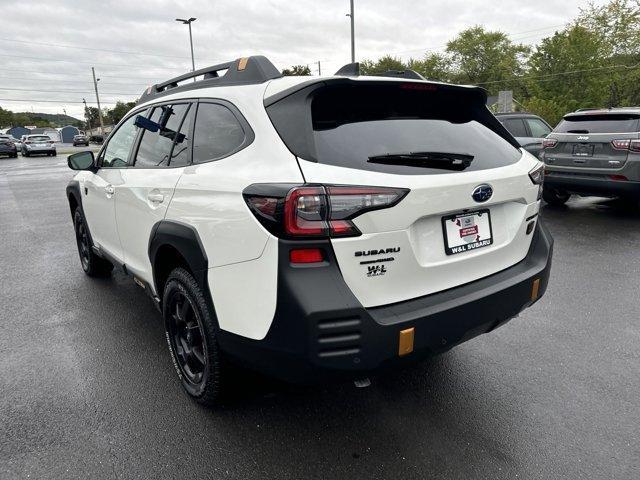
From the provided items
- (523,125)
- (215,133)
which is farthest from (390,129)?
(523,125)

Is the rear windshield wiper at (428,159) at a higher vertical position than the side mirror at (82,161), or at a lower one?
higher

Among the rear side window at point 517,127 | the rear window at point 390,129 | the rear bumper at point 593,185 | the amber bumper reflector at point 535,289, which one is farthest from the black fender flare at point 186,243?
the rear side window at point 517,127

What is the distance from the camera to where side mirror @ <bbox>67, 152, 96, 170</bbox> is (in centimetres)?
407

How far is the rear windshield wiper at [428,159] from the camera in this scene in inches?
81.8

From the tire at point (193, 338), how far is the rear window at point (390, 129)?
954 mm

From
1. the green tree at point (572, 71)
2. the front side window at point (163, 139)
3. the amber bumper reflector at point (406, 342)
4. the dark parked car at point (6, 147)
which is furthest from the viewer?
the green tree at point (572, 71)

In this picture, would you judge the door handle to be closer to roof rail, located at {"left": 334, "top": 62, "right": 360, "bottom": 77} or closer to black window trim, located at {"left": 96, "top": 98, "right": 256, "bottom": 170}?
black window trim, located at {"left": 96, "top": 98, "right": 256, "bottom": 170}

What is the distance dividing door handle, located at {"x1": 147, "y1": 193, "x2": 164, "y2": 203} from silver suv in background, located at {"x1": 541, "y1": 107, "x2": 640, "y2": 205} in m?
A: 6.51

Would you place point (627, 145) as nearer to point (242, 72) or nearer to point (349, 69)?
point (349, 69)

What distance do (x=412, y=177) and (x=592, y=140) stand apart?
20.6 ft

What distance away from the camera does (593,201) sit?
8922 millimetres

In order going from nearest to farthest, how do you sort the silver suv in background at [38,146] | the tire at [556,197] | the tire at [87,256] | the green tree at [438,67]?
the tire at [87,256], the tire at [556,197], the silver suv in background at [38,146], the green tree at [438,67]

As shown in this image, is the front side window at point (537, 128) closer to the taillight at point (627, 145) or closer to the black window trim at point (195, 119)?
the taillight at point (627, 145)

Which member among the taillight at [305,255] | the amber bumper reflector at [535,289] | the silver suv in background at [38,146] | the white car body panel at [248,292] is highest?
the taillight at [305,255]
